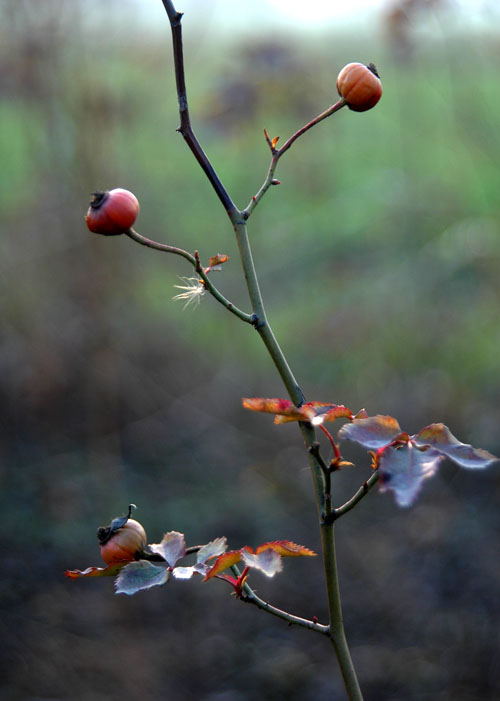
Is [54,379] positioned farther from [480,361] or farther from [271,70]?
[480,361]

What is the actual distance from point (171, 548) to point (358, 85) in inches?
24.3

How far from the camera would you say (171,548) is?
0.84m

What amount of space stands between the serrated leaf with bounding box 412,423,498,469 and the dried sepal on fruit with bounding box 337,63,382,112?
424 mm

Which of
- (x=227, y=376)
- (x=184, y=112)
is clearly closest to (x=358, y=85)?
(x=184, y=112)

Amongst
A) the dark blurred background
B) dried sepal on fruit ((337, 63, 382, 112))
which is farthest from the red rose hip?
the dark blurred background

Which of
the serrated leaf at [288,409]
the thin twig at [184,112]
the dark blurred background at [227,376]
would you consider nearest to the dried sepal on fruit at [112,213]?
the thin twig at [184,112]

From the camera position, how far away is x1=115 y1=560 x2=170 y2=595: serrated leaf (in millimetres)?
749

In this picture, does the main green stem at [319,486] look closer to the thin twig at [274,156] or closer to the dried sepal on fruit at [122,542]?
the thin twig at [274,156]

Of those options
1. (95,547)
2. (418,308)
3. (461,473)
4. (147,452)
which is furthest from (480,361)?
(95,547)

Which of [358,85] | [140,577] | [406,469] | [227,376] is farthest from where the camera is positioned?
[227,376]

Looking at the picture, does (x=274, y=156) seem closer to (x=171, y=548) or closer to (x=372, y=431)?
(x=372, y=431)

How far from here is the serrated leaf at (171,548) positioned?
32.3 inches

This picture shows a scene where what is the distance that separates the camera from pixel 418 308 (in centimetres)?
422

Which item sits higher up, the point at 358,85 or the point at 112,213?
the point at 358,85
